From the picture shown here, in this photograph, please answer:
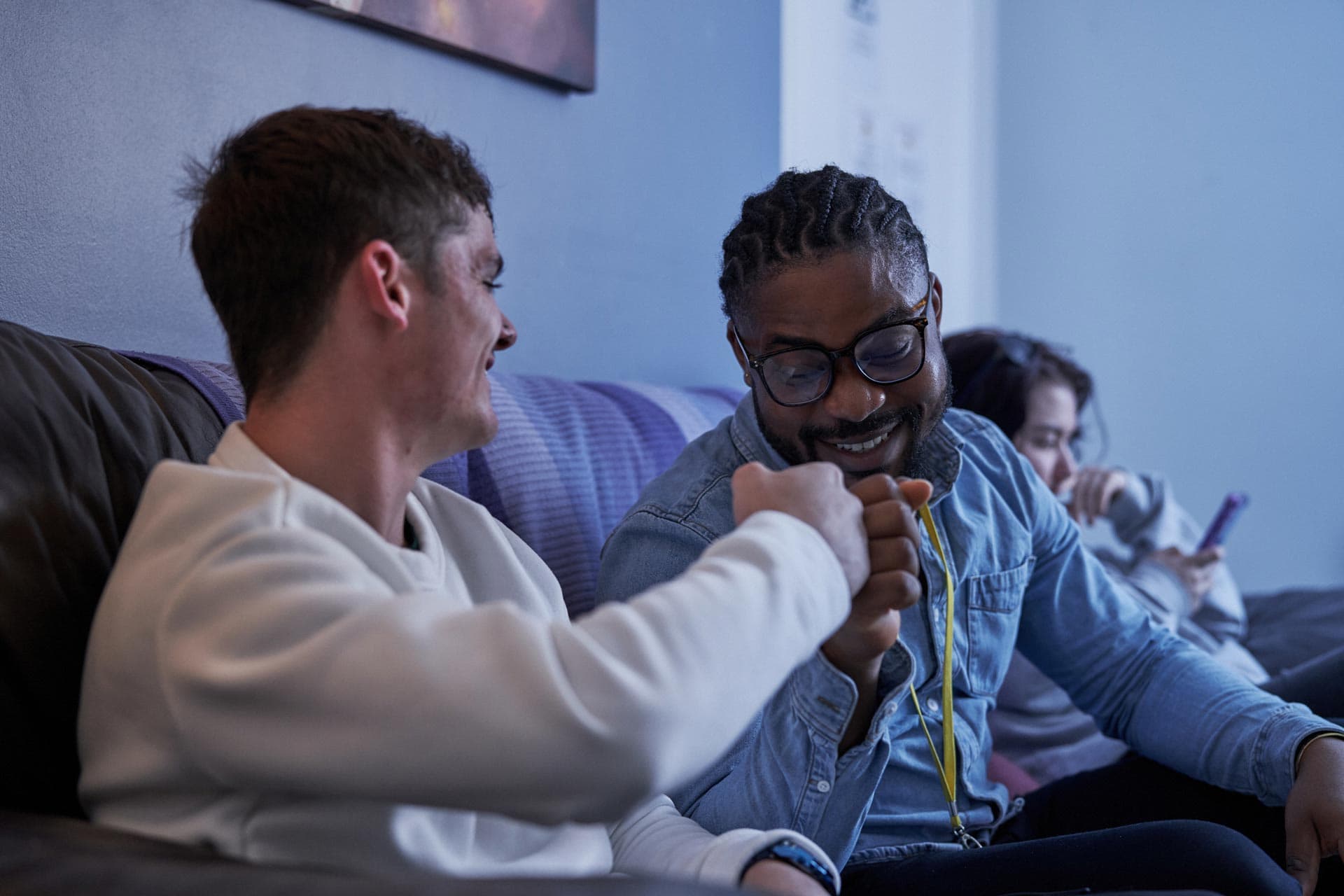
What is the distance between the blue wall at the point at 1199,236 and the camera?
321 cm

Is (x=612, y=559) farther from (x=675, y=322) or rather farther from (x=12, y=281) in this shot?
(x=675, y=322)

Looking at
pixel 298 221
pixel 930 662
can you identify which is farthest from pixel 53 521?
pixel 930 662

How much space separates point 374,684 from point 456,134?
1.27 m

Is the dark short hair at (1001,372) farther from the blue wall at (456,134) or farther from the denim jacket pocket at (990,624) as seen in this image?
the denim jacket pocket at (990,624)

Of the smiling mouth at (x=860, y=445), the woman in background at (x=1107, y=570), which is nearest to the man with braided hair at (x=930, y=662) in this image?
the smiling mouth at (x=860, y=445)

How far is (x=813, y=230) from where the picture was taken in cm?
124

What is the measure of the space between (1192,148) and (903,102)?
928 millimetres

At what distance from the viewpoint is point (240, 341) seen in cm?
86

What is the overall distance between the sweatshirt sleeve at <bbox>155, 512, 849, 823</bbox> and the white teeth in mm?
596

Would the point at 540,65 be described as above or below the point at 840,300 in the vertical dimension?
above

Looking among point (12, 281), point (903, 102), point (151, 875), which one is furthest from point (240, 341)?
point (903, 102)

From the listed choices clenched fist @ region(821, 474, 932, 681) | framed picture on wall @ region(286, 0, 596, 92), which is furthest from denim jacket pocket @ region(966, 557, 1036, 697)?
framed picture on wall @ region(286, 0, 596, 92)

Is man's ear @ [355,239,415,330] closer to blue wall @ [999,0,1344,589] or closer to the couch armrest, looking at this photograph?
the couch armrest

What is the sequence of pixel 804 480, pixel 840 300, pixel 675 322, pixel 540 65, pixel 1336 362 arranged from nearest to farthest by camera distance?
1. pixel 804 480
2. pixel 840 300
3. pixel 540 65
4. pixel 675 322
5. pixel 1336 362
